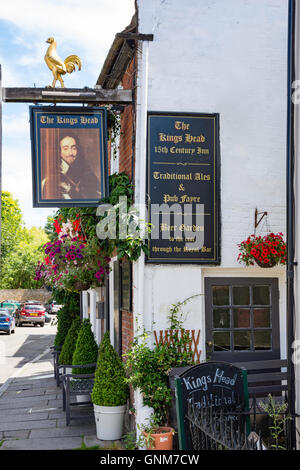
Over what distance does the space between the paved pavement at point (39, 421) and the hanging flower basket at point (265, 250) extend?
3.03 m

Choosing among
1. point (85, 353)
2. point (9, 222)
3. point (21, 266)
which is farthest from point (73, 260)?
point (21, 266)

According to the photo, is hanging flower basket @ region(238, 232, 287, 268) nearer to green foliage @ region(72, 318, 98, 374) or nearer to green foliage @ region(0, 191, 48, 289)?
green foliage @ region(72, 318, 98, 374)

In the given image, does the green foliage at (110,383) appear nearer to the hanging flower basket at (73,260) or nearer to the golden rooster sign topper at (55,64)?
the hanging flower basket at (73,260)

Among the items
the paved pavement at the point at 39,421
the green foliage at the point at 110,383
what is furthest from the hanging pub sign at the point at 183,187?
the paved pavement at the point at 39,421

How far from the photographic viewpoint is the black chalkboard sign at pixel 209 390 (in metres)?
5.64

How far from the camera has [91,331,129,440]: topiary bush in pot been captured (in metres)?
7.56

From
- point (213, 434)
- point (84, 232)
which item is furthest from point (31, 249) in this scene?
point (213, 434)

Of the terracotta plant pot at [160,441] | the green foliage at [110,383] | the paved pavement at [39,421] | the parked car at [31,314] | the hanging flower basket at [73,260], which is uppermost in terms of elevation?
the hanging flower basket at [73,260]

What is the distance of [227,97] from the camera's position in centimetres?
749

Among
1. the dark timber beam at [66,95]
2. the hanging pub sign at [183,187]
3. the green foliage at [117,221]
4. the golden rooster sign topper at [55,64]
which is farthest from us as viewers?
the golden rooster sign topper at [55,64]

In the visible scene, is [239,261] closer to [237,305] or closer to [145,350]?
[237,305]

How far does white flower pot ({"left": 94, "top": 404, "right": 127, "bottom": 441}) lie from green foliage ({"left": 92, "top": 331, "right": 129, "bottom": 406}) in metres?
0.07

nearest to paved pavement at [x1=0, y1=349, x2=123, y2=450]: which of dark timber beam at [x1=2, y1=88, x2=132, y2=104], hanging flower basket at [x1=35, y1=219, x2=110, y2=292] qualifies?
hanging flower basket at [x1=35, y1=219, x2=110, y2=292]

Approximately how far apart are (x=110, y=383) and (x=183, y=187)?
285 centimetres
